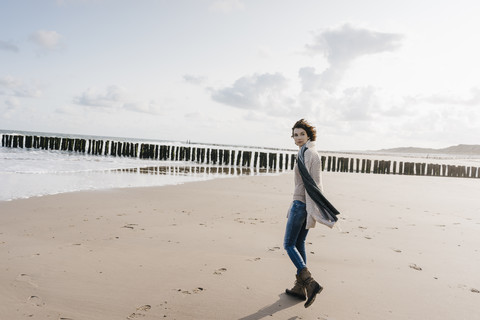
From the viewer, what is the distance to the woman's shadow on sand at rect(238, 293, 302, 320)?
3228 millimetres

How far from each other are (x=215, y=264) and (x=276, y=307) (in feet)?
4.00

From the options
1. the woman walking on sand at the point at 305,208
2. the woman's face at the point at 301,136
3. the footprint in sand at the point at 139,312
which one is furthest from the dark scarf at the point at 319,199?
the footprint in sand at the point at 139,312

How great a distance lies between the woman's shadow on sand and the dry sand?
0.7 inches

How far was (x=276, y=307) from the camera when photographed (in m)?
3.44

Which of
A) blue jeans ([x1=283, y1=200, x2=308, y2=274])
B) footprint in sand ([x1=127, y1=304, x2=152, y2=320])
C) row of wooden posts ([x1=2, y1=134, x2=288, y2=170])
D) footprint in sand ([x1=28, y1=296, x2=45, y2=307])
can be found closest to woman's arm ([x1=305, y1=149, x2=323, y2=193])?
blue jeans ([x1=283, y1=200, x2=308, y2=274])

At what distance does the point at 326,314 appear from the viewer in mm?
3312

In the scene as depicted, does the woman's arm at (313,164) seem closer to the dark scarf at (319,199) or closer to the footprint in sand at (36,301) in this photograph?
the dark scarf at (319,199)

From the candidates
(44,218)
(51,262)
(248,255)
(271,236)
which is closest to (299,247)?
(248,255)

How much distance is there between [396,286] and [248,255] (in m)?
1.88

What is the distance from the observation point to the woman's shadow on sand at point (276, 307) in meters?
3.23

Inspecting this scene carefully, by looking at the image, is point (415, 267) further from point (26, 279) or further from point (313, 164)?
point (26, 279)

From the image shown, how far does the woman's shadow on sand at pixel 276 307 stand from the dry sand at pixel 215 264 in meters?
0.02

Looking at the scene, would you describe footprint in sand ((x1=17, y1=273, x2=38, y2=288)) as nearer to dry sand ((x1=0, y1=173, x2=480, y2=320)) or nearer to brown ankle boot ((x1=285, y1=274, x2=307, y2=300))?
dry sand ((x1=0, y1=173, x2=480, y2=320))

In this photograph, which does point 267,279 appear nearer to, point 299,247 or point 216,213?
point 299,247
